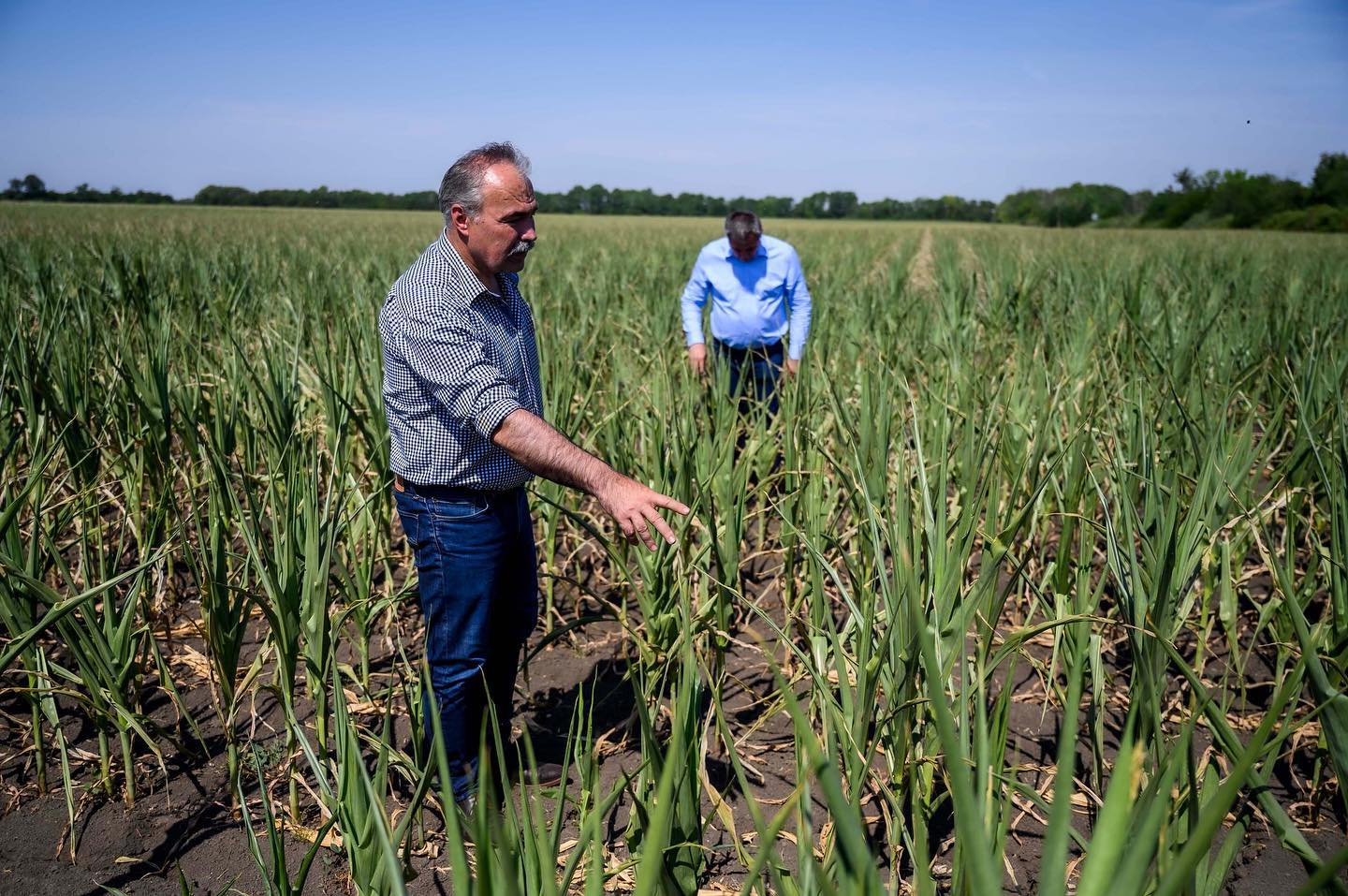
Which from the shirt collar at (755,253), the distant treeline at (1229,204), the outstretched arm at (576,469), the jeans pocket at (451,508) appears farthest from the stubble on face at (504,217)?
the distant treeline at (1229,204)

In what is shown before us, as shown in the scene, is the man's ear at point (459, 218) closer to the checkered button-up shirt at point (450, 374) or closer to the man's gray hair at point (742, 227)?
the checkered button-up shirt at point (450, 374)

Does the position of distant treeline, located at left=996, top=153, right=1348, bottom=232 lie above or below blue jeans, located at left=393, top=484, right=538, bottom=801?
above

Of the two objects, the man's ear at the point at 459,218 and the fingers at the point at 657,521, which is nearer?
the fingers at the point at 657,521

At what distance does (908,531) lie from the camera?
1.67 m

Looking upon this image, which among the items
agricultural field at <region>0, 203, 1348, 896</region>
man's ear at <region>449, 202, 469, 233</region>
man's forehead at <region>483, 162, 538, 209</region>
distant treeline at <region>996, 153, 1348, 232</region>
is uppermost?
distant treeline at <region>996, 153, 1348, 232</region>

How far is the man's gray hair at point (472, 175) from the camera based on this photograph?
1.79 metres

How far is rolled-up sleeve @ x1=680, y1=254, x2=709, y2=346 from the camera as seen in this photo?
4172mm

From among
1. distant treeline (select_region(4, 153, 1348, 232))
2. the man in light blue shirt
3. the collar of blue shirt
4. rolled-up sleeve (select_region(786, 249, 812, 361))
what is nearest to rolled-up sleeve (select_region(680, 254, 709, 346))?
the man in light blue shirt

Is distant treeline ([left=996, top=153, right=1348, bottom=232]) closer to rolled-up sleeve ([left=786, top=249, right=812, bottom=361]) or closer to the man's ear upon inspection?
rolled-up sleeve ([left=786, top=249, right=812, bottom=361])

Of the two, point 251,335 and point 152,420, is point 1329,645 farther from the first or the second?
point 251,335

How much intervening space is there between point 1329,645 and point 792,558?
1.27 metres

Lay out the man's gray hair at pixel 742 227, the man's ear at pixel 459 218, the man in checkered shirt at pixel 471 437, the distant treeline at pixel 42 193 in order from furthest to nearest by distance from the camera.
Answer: the distant treeline at pixel 42 193, the man's gray hair at pixel 742 227, the man's ear at pixel 459 218, the man in checkered shirt at pixel 471 437

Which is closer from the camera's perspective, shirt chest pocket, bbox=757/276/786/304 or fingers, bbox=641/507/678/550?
fingers, bbox=641/507/678/550

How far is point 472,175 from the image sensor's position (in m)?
1.79
